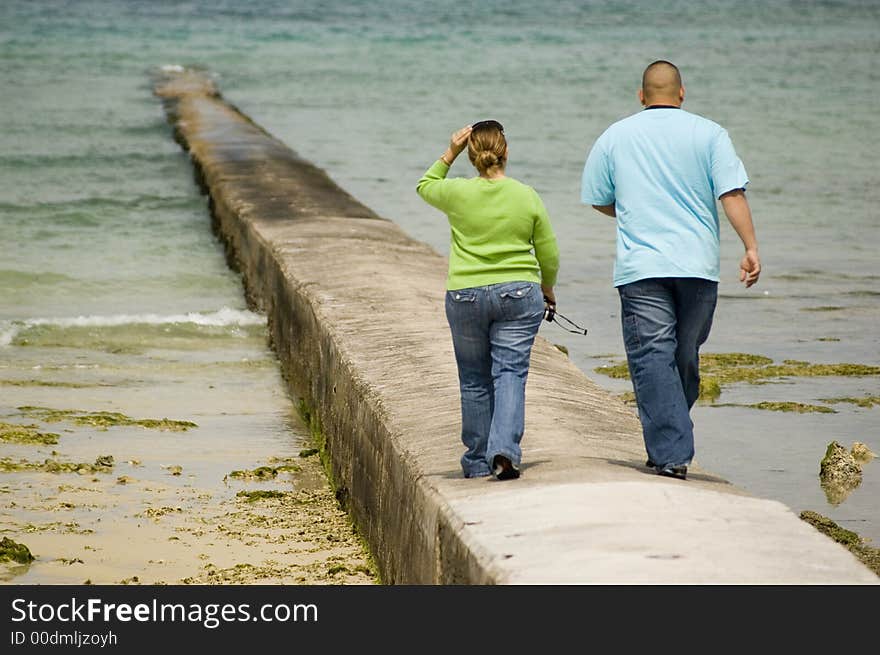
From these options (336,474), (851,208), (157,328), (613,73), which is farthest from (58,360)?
(613,73)

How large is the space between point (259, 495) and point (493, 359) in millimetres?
2038

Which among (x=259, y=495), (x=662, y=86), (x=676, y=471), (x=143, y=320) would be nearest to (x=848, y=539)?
(x=676, y=471)

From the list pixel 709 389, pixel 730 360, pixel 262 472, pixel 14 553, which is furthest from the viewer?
pixel 730 360

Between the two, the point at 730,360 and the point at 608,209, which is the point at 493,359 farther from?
the point at 730,360

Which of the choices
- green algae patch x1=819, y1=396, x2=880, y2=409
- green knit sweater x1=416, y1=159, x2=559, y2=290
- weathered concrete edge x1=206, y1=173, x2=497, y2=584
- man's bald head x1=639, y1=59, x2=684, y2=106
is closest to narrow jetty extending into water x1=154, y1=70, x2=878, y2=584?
weathered concrete edge x1=206, y1=173, x2=497, y2=584

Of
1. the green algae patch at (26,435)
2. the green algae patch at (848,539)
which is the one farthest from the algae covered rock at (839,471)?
the green algae patch at (26,435)

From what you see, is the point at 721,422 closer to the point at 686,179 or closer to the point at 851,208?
the point at 686,179

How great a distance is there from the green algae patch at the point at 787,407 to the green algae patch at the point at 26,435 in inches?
138

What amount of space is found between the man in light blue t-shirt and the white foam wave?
5.96 metres

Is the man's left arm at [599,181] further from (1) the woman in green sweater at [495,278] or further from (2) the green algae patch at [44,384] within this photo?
(2) the green algae patch at [44,384]

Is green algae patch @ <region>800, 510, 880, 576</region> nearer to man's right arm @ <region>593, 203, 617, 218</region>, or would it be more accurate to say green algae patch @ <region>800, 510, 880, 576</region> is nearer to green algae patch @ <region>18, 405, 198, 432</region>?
man's right arm @ <region>593, 203, 617, 218</region>

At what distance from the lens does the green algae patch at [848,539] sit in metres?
5.93

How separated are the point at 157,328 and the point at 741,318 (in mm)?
4091

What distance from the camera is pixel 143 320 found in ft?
35.8
